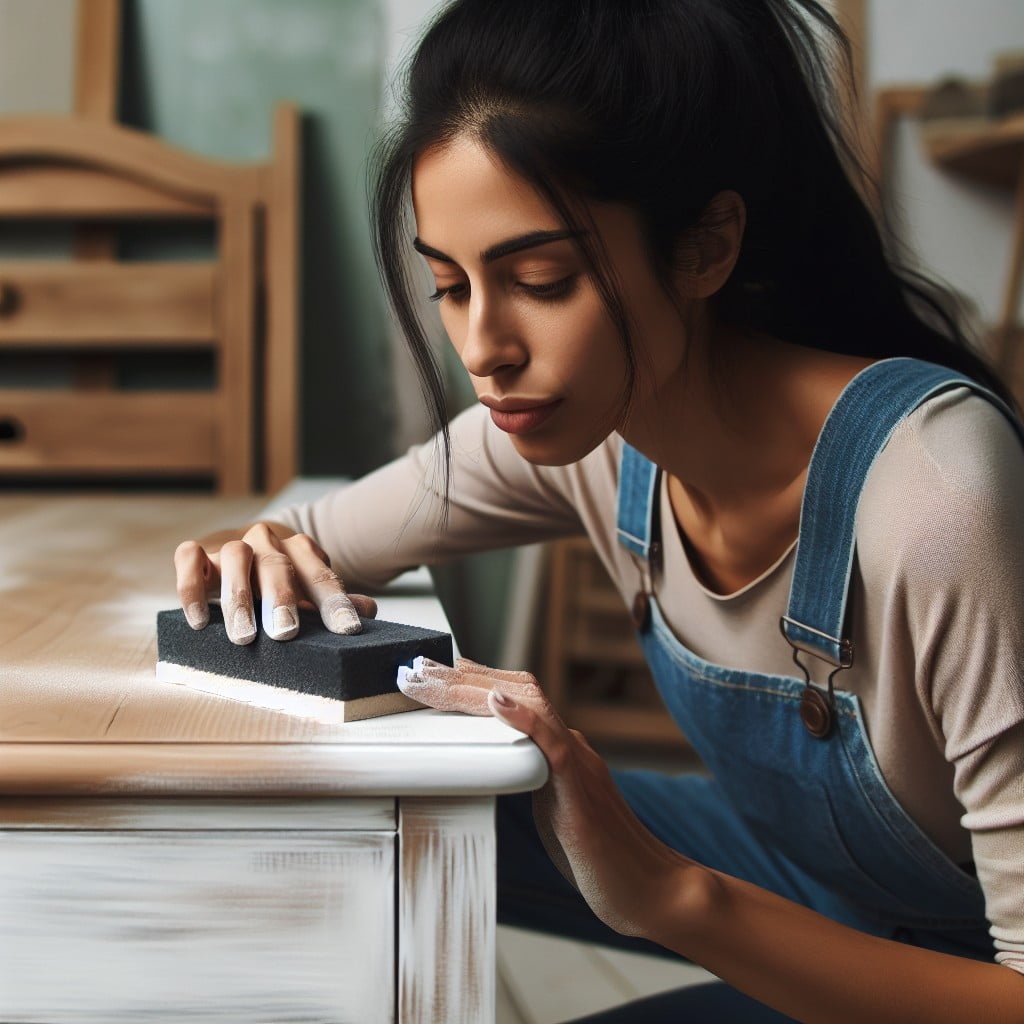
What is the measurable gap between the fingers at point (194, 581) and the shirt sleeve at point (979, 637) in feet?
1.50

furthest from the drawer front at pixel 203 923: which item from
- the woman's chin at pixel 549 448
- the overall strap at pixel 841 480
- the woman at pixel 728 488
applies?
the overall strap at pixel 841 480

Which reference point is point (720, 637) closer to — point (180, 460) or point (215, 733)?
point (215, 733)

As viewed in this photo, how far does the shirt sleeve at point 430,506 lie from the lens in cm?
110

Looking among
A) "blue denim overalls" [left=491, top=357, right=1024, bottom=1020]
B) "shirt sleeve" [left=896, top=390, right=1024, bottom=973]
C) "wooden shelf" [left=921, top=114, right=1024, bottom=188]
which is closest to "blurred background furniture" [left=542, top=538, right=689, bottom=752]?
"wooden shelf" [left=921, top=114, right=1024, bottom=188]

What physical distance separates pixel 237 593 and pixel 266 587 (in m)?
0.02

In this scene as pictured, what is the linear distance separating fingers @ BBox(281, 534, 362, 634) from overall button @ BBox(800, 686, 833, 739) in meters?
0.37

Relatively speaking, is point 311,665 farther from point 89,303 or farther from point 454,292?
point 89,303

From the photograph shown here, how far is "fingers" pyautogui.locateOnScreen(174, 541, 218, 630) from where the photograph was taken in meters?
0.75

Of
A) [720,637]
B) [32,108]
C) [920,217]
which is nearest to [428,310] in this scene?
[32,108]

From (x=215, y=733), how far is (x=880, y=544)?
1.51ft

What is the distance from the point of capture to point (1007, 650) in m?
0.77

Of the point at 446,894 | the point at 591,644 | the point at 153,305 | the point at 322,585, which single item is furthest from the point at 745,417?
the point at 591,644

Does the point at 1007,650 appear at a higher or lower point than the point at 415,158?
lower

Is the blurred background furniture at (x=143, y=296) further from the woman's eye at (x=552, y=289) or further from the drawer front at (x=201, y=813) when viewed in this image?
the drawer front at (x=201, y=813)
